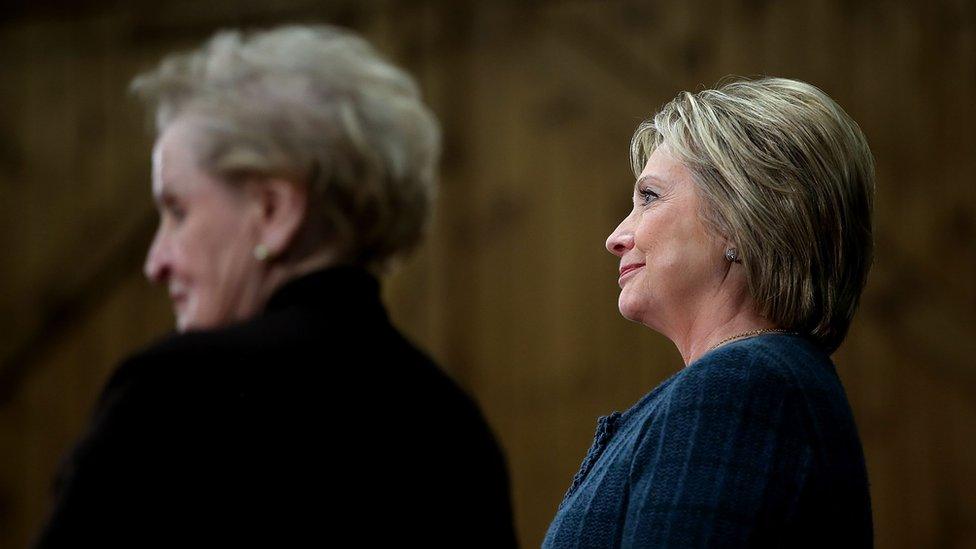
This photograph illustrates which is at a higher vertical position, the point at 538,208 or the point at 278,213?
the point at 278,213

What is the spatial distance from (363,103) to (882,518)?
7.83ft

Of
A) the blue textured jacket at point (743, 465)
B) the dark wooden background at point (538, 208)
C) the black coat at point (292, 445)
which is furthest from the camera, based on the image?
the dark wooden background at point (538, 208)

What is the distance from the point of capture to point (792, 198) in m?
1.12

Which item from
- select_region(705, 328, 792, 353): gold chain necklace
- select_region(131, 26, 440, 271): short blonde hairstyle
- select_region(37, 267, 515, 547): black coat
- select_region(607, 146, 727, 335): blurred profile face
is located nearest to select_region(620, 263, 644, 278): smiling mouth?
select_region(607, 146, 727, 335): blurred profile face

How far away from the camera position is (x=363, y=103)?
1.70 m

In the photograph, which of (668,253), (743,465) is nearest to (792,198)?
(668,253)

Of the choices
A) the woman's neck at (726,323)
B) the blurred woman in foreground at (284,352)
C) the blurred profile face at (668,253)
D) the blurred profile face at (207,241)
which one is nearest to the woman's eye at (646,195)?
the blurred profile face at (668,253)

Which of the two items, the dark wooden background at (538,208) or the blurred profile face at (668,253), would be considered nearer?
the blurred profile face at (668,253)

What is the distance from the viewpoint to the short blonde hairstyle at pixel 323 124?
64.4 inches

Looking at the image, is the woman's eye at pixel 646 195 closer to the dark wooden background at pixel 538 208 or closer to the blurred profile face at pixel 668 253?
the blurred profile face at pixel 668 253

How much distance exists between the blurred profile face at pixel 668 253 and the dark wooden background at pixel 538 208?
2.49 meters

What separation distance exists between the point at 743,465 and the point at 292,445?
59cm

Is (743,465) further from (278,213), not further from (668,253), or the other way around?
(278,213)

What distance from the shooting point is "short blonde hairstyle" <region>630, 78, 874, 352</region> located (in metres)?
1.12
